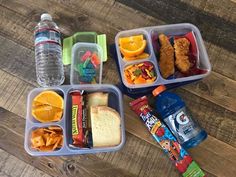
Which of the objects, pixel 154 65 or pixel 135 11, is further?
pixel 135 11

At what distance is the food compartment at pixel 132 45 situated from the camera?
1.13m

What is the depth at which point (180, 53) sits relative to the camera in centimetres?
114

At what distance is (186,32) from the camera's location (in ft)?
3.97

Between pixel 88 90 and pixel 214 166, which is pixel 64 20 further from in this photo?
pixel 214 166

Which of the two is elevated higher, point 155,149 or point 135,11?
point 135,11

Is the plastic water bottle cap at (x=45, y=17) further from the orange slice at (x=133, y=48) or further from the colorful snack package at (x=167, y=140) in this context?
the colorful snack package at (x=167, y=140)

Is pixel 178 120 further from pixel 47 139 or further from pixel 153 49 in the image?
pixel 47 139

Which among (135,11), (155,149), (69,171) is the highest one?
(135,11)

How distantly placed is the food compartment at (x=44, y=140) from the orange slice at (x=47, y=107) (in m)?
0.03

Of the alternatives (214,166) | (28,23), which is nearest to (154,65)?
(214,166)

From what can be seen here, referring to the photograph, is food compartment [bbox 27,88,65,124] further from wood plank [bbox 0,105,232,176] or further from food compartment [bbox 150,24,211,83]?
food compartment [bbox 150,24,211,83]

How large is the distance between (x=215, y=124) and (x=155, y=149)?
23 centimetres

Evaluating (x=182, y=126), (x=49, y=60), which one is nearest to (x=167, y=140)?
(x=182, y=126)

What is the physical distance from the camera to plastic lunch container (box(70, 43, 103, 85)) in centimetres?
115
